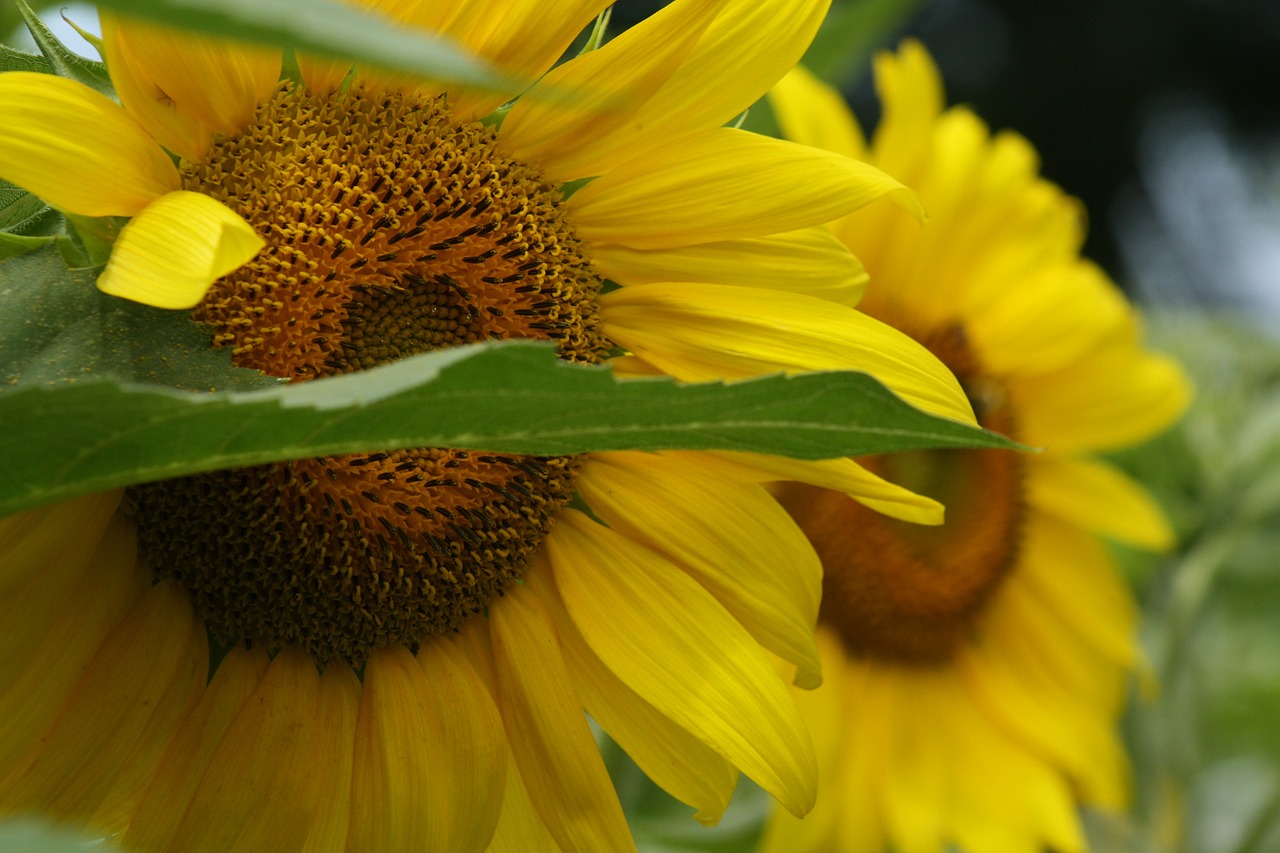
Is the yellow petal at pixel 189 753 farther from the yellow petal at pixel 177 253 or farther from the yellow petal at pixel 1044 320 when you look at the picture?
the yellow petal at pixel 1044 320

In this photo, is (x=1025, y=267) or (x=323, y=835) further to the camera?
(x=1025, y=267)

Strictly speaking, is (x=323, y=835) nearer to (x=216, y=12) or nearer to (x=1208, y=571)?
(x=216, y=12)

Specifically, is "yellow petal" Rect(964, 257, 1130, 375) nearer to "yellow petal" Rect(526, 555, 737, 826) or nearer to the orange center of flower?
the orange center of flower

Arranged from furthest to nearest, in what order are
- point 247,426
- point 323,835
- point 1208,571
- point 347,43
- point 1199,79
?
point 1199,79 → point 1208,571 → point 323,835 → point 247,426 → point 347,43

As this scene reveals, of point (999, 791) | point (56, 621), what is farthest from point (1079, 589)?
point (56, 621)

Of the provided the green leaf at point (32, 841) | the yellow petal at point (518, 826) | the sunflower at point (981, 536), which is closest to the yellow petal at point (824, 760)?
the sunflower at point (981, 536)

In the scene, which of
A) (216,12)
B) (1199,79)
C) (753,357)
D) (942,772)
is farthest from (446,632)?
(1199,79)
